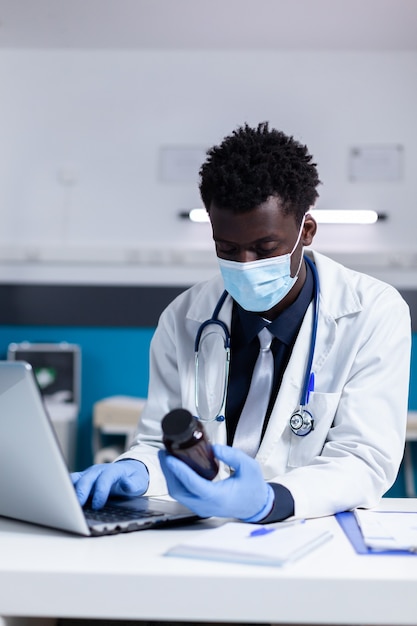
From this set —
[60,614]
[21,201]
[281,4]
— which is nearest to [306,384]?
[60,614]

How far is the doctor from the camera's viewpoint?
128 centimetres

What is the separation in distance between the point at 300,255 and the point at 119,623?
0.83m

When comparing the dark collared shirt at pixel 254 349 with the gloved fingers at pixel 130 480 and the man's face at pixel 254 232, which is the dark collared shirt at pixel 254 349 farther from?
the gloved fingers at pixel 130 480

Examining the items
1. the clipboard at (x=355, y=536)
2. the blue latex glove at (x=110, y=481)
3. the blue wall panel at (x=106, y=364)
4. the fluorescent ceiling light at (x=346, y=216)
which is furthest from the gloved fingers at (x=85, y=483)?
the fluorescent ceiling light at (x=346, y=216)

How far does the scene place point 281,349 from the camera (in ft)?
4.98

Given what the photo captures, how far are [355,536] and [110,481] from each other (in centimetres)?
37

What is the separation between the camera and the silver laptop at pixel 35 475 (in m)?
0.88

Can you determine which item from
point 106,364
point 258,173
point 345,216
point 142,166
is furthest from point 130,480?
point 142,166

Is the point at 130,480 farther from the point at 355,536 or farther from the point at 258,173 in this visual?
the point at 258,173

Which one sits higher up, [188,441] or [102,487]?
[188,441]

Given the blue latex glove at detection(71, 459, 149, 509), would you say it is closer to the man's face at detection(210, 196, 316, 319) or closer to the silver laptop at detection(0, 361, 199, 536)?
the silver laptop at detection(0, 361, 199, 536)

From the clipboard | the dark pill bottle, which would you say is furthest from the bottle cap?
the clipboard

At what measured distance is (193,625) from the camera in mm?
949

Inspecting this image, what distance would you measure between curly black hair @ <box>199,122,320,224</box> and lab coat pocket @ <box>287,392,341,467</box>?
357 mm
